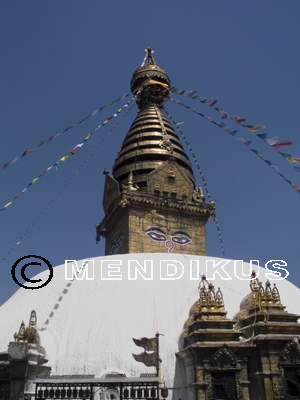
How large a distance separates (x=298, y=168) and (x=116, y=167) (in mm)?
17099

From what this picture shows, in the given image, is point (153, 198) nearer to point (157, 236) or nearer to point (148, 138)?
point (157, 236)

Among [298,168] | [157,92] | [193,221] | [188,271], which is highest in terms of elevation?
[157,92]

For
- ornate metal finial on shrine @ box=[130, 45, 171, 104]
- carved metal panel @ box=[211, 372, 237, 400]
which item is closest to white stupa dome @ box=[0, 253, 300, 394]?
carved metal panel @ box=[211, 372, 237, 400]

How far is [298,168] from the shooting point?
12.7 meters

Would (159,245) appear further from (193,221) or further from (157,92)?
(157,92)

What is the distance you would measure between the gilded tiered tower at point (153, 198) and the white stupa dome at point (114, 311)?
10208 mm

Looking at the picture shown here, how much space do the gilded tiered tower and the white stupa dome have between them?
402 inches

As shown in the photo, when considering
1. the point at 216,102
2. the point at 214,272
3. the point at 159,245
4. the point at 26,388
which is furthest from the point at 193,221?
the point at 26,388

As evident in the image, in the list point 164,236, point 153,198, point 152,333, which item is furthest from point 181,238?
point 152,333

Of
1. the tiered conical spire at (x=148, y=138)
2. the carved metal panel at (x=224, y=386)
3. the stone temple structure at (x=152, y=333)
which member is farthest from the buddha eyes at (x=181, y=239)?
the carved metal panel at (x=224, y=386)

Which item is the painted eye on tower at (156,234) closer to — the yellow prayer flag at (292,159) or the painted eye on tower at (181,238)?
the painted eye on tower at (181,238)

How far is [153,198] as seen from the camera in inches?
973

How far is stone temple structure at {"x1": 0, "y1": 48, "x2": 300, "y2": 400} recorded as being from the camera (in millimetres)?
9234

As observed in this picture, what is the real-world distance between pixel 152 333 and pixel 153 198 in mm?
14424
